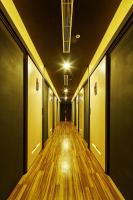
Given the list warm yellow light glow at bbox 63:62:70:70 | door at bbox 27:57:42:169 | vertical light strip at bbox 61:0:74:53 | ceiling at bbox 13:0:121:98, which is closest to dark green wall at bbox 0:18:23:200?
door at bbox 27:57:42:169

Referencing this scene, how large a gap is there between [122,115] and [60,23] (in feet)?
6.61

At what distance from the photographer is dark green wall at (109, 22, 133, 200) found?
207 cm

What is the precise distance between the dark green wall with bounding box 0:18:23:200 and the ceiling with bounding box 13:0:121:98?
62 centimetres

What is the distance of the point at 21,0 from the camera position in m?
2.37

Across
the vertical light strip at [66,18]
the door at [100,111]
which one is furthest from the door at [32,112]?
the door at [100,111]

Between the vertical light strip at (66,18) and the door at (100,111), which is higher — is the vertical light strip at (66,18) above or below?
above

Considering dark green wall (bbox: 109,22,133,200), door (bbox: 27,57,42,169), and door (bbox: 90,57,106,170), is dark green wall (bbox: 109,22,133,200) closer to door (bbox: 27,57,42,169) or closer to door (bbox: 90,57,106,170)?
door (bbox: 90,57,106,170)

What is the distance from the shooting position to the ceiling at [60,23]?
2491 millimetres

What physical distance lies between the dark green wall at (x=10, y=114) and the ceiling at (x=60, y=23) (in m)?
0.62

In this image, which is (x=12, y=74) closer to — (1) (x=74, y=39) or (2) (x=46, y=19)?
(2) (x=46, y=19)

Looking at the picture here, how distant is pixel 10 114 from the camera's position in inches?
94.3

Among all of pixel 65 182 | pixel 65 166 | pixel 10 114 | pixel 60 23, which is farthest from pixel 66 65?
pixel 65 182

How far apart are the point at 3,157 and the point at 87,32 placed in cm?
281

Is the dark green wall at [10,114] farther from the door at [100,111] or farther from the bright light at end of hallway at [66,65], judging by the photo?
the bright light at end of hallway at [66,65]
